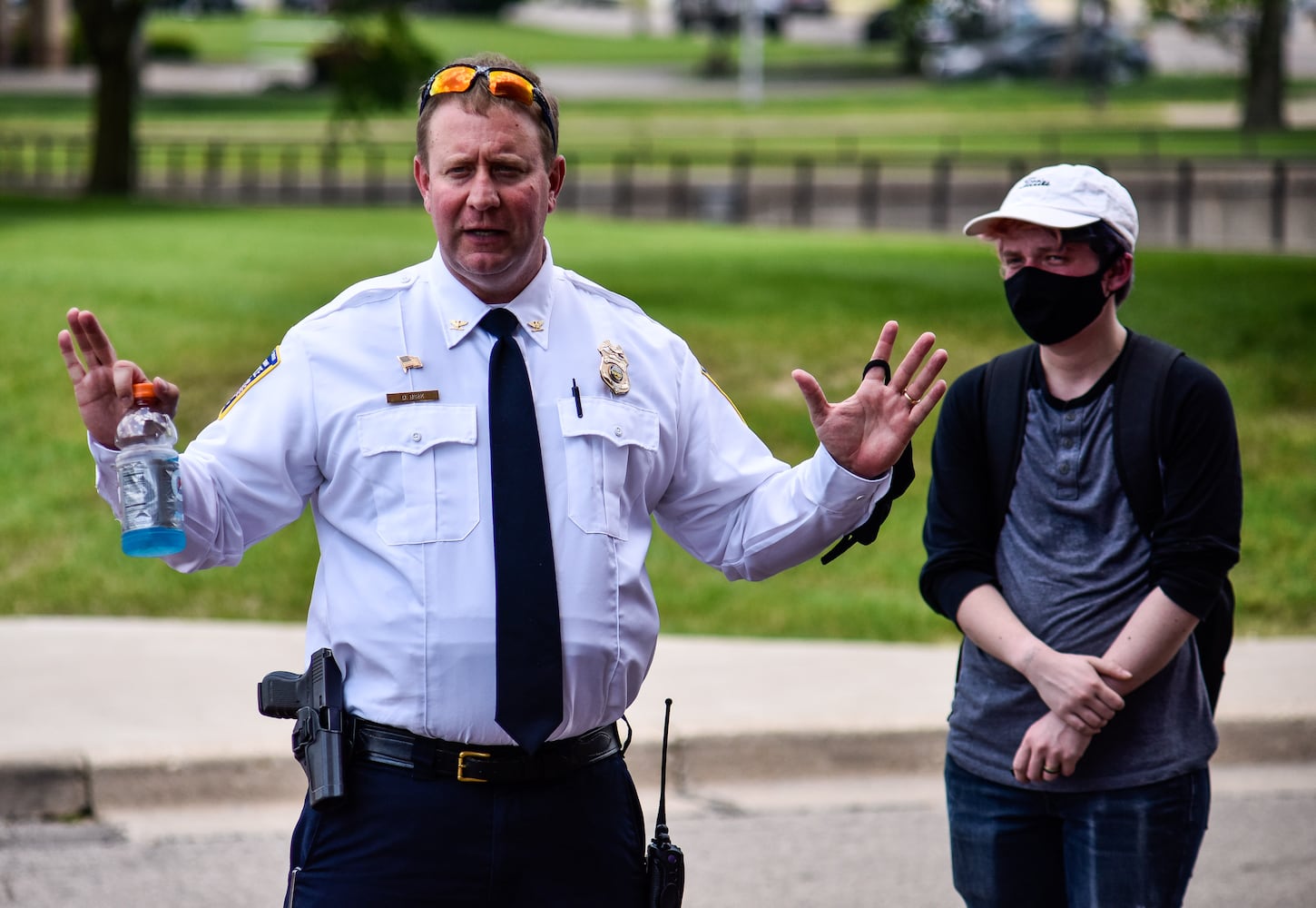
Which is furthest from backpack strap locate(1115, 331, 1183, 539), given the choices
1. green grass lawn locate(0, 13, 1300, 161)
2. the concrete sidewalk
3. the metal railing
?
green grass lawn locate(0, 13, 1300, 161)

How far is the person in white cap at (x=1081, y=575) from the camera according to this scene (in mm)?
3408

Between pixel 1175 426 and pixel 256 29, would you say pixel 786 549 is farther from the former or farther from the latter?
pixel 256 29

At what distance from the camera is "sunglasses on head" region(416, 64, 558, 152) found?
304cm

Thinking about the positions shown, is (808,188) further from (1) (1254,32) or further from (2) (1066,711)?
(2) (1066,711)

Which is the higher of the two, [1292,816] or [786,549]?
[786,549]

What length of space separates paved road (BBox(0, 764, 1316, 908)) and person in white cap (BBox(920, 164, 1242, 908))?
1966mm

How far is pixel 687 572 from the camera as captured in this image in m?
9.02

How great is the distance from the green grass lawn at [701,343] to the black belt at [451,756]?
539 centimetres

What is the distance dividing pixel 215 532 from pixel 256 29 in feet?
214

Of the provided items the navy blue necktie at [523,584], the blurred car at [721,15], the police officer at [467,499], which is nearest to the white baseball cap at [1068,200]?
the police officer at [467,499]

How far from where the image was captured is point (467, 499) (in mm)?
2996

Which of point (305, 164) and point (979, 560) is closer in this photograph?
point (979, 560)

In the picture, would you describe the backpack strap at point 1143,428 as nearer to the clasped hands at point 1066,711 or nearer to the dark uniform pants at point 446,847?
the clasped hands at point 1066,711

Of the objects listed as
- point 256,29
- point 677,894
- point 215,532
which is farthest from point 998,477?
point 256,29
